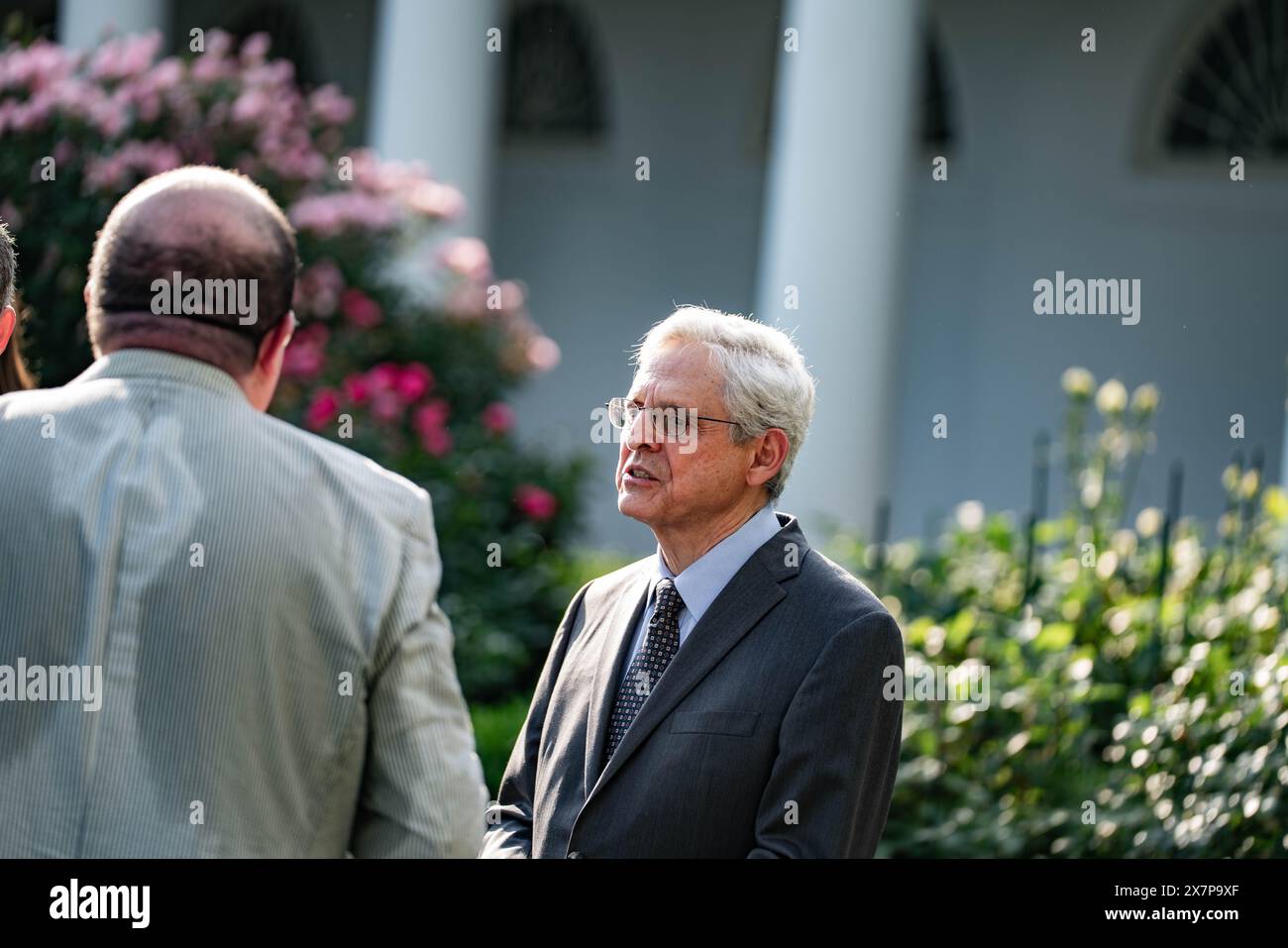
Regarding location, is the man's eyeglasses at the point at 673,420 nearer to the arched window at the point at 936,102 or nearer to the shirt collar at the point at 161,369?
the shirt collar at the point at 161,369

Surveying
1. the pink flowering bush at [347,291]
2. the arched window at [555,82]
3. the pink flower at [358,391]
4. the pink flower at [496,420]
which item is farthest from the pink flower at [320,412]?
Result: the arched window at [555,82]

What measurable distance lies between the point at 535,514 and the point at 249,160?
2167 millimetres

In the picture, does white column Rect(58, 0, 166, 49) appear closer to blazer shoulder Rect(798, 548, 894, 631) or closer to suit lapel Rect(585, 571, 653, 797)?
suit lapel Rect(585, 571, 653, 797)

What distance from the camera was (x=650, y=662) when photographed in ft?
9.49

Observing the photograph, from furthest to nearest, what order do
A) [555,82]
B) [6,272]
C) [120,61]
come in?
[555,82]
[120,61]
[6,272]

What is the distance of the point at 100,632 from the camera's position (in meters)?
2.03

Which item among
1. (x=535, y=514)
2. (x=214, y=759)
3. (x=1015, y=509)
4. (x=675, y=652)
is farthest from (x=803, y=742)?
(x=1015, y=509)

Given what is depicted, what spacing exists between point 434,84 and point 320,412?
3.34 meters

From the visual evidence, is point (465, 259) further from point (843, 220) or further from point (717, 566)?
point (717, 566)

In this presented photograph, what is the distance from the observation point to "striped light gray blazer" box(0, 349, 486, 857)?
6.70ft

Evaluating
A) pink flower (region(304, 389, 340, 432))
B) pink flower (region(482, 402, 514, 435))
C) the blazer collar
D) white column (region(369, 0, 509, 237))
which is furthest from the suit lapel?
white column (region(369, 0, 509, 237))

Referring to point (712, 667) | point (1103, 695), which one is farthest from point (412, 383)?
point (712, 667)

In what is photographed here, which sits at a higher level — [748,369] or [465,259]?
[465,259]

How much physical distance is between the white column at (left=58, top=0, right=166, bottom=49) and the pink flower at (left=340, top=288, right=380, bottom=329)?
123 inches
